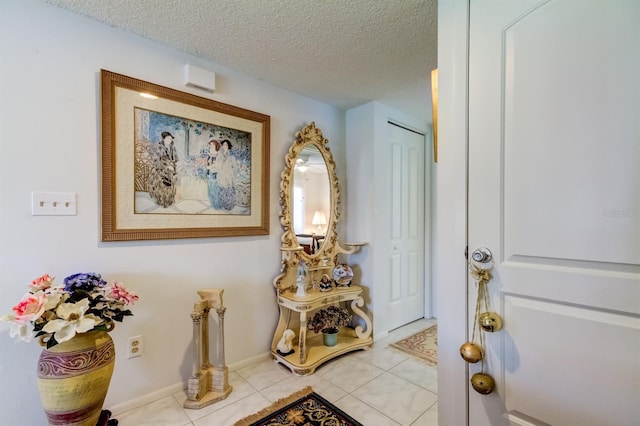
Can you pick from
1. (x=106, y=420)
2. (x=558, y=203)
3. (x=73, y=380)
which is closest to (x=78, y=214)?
(x=73, y=380)

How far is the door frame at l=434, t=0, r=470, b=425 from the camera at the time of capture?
1234 millimetres

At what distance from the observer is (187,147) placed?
1949 millimetres

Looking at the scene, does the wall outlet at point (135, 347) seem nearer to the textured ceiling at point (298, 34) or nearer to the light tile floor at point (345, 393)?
the light tile floor at point (345, 393)

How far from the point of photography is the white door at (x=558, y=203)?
89cm

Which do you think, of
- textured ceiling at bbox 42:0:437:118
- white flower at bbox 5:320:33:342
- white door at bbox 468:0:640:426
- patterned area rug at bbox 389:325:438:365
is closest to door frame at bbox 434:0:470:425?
white door at bbox 468:0:640:426

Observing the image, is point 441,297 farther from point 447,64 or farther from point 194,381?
point 194,381

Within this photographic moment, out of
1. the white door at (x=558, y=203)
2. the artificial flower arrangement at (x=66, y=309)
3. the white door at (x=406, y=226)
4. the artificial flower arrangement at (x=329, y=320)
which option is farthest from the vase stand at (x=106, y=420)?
the white door at (x=406, y=226)

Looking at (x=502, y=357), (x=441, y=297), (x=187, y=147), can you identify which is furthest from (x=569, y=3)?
(x=187, y=147)

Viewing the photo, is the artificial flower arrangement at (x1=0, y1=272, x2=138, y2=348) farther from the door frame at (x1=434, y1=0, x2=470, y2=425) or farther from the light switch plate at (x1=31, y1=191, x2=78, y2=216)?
the door frame at (x1=434, y1=0, x2=470, y2=425)

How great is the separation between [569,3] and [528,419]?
151cm

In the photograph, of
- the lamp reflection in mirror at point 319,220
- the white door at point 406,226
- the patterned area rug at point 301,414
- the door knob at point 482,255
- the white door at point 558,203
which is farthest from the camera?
the white door at point 406,226

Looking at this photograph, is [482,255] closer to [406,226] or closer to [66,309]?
[66,309]

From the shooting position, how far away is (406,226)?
10.3 ft

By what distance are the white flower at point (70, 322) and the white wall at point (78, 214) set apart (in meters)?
0.35
